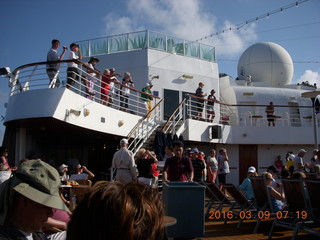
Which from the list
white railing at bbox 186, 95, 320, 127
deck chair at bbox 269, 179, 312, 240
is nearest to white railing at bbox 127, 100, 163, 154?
white railing at bbox 186, 95, 320, 127

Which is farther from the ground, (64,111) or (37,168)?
(64,111)

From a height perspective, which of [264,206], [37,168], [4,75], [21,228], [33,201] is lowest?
[264,206]

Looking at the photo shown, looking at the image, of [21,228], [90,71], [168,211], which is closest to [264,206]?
[168,211]

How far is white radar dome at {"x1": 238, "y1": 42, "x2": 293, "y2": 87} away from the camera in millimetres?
23875

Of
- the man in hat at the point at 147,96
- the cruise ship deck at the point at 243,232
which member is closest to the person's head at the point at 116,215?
the cruise ship deck at the point at 243,232

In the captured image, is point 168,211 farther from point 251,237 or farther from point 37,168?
point 37,168

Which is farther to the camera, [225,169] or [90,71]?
[225,169]

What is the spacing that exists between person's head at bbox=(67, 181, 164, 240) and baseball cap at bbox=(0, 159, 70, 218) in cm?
49

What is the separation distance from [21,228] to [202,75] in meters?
15.0

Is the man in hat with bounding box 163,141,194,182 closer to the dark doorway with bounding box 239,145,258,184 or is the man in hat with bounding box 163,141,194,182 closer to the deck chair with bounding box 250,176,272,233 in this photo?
the deck chair with bounding box 250,176,272,233

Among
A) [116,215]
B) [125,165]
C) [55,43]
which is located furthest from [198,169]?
[116,215]

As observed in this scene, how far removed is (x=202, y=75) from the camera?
52.8ft

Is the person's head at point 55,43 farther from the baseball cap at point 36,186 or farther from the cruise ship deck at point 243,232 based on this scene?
the baseball cap at point 36,186

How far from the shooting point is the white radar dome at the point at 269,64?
23.9 meters
